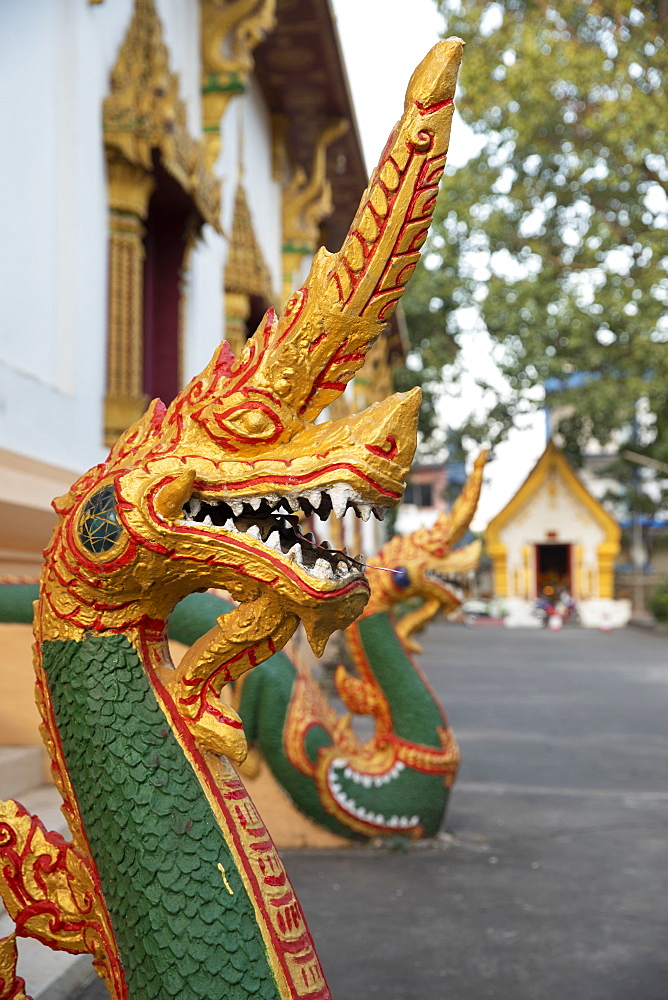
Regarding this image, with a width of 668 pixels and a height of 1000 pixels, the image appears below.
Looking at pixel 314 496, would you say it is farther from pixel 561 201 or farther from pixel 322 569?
pixel 561 201

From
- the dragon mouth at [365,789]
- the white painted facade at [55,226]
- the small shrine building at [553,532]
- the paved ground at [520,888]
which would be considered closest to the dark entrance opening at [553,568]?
the small shrine building at [553,532]

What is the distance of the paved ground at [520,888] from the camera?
96.4 inches

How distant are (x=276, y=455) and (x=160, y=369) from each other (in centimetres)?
409

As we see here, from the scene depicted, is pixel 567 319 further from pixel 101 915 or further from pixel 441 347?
pixel 101 915

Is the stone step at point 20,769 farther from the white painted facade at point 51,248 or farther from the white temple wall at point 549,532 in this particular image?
the white temple wall at point 549,532

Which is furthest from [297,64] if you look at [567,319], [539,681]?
[567,319]

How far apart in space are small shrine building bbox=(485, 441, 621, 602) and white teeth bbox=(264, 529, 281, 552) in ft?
73.2

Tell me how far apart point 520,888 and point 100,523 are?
245 centimetres

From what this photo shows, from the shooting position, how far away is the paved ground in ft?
8.04

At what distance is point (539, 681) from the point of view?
34.6 feet

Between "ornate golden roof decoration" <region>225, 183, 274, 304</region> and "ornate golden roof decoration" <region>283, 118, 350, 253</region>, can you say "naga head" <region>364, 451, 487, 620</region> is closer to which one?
"ornate golden roof decoration" <region>225, 183, 274, 304</region>

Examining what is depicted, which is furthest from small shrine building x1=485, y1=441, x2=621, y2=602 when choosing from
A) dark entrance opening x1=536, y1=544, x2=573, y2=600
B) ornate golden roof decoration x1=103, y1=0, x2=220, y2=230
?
ornate golden roof decoration x1=103, y1=0, x2=220, y2=230

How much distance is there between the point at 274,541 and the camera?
1.35 meters

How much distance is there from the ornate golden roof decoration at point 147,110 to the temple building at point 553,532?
758 inches
